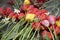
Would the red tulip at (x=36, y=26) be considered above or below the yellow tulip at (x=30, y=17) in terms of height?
below

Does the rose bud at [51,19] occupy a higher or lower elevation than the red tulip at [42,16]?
lower

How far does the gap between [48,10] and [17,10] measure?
0.56 ft

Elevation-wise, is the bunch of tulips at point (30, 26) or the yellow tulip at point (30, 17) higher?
the yellow tulip at point (30, 17)

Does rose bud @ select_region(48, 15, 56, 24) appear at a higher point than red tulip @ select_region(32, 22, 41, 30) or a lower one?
higher

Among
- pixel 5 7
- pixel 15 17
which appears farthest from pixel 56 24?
pixel 5 7

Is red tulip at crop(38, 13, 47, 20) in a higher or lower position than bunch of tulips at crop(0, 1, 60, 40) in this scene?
higher

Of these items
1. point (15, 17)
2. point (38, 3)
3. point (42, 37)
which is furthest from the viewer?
point (38, 3)

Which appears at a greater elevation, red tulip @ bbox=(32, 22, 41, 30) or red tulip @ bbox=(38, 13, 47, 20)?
red tulip @ bbox=(38, 13, 47, 20)

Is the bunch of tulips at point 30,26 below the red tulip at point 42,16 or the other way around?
below

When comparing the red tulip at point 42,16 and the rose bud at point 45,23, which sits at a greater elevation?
the red tulip at point 42,16

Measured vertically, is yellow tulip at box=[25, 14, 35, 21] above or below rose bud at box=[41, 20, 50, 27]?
above

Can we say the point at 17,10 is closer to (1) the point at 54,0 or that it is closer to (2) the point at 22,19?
(2) the point at 22,19

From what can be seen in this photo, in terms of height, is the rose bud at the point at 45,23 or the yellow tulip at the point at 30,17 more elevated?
the yellow tulip at the point at 30,17

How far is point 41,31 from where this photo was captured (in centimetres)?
96
